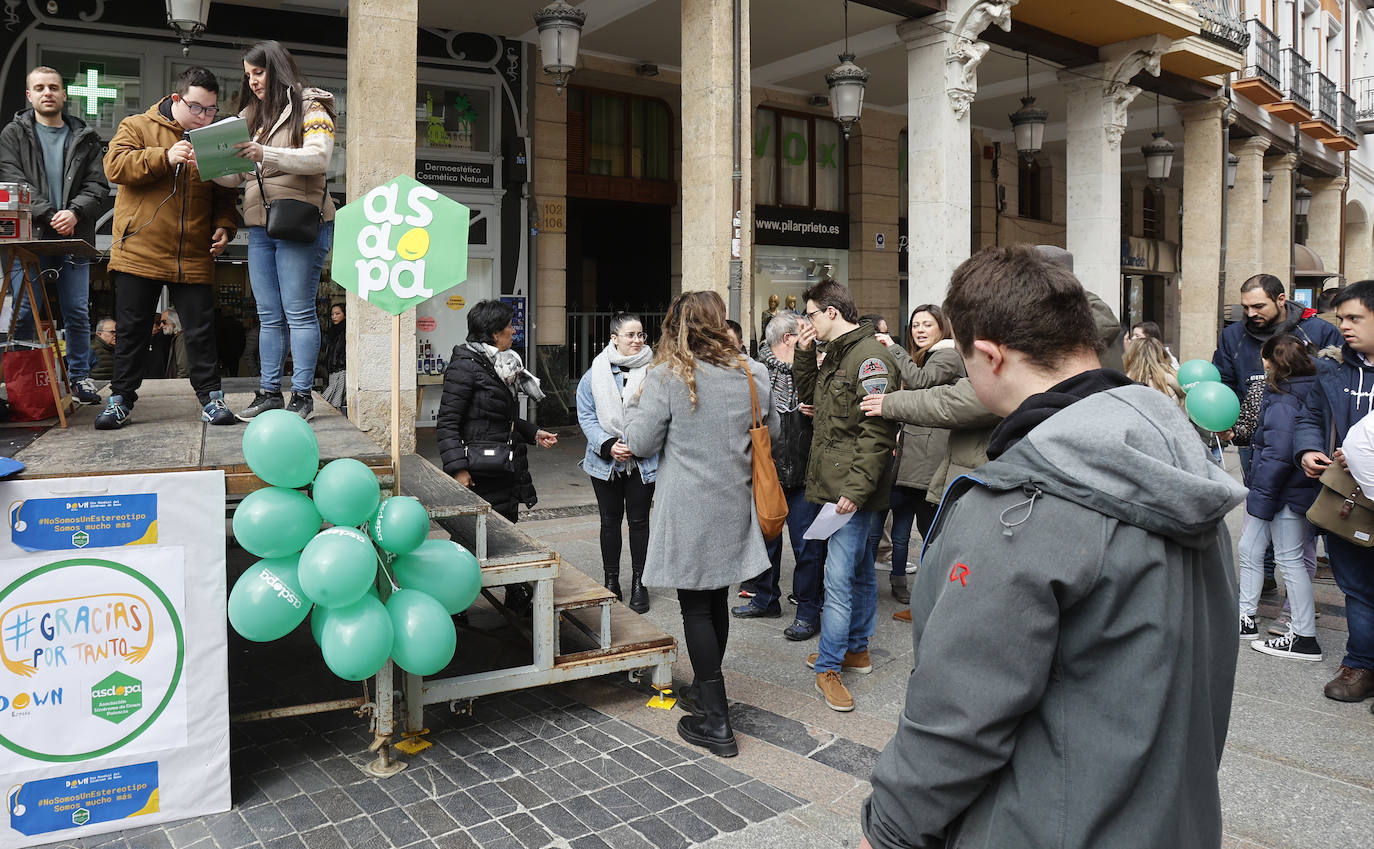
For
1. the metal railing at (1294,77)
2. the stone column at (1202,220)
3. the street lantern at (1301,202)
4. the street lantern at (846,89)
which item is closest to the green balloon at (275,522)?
the street lantern at (846,89)

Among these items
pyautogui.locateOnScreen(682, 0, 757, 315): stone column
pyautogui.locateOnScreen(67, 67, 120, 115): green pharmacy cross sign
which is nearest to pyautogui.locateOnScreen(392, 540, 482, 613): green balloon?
pyautogui.locateOnScreen(682, 0, 757, 315): stone column

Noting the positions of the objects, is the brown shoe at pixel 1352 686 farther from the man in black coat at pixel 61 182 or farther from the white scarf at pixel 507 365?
the man in black coat at pixel 61 182

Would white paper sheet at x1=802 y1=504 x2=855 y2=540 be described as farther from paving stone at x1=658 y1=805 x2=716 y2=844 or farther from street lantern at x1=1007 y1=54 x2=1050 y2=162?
street lantern at x1=1007 y1=54 x2=1050 y2=162

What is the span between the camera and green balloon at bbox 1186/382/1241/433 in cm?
552

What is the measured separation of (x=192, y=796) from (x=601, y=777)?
1.48 metres

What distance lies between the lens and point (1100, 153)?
14.1 metres

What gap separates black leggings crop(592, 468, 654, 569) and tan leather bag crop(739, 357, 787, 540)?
1.86 m

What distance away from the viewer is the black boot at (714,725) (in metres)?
4.10

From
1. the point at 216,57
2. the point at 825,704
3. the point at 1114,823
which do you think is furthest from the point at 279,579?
the point at 216,57

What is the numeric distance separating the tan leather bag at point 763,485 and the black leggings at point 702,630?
0.35 meters

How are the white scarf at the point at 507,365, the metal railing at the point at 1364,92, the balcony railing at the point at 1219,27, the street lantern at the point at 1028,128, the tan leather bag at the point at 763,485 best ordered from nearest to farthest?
the tan leather bag at the point at 763,485 → the white scarf at the point at 507,365 → the street lantern at the point at 1028,128 → the balcony railing at the point at 1219,27 → the metal railing at the point at 1364,92

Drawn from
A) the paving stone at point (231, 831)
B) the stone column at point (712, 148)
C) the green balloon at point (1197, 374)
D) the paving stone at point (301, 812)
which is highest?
the stone column at point (712, 148)

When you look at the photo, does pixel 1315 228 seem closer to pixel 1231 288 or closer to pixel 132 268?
pixel 1231 288

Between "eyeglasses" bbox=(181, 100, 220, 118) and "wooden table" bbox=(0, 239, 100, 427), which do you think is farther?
"eyeglasses" bbox=(181, 100, 220, 118)
